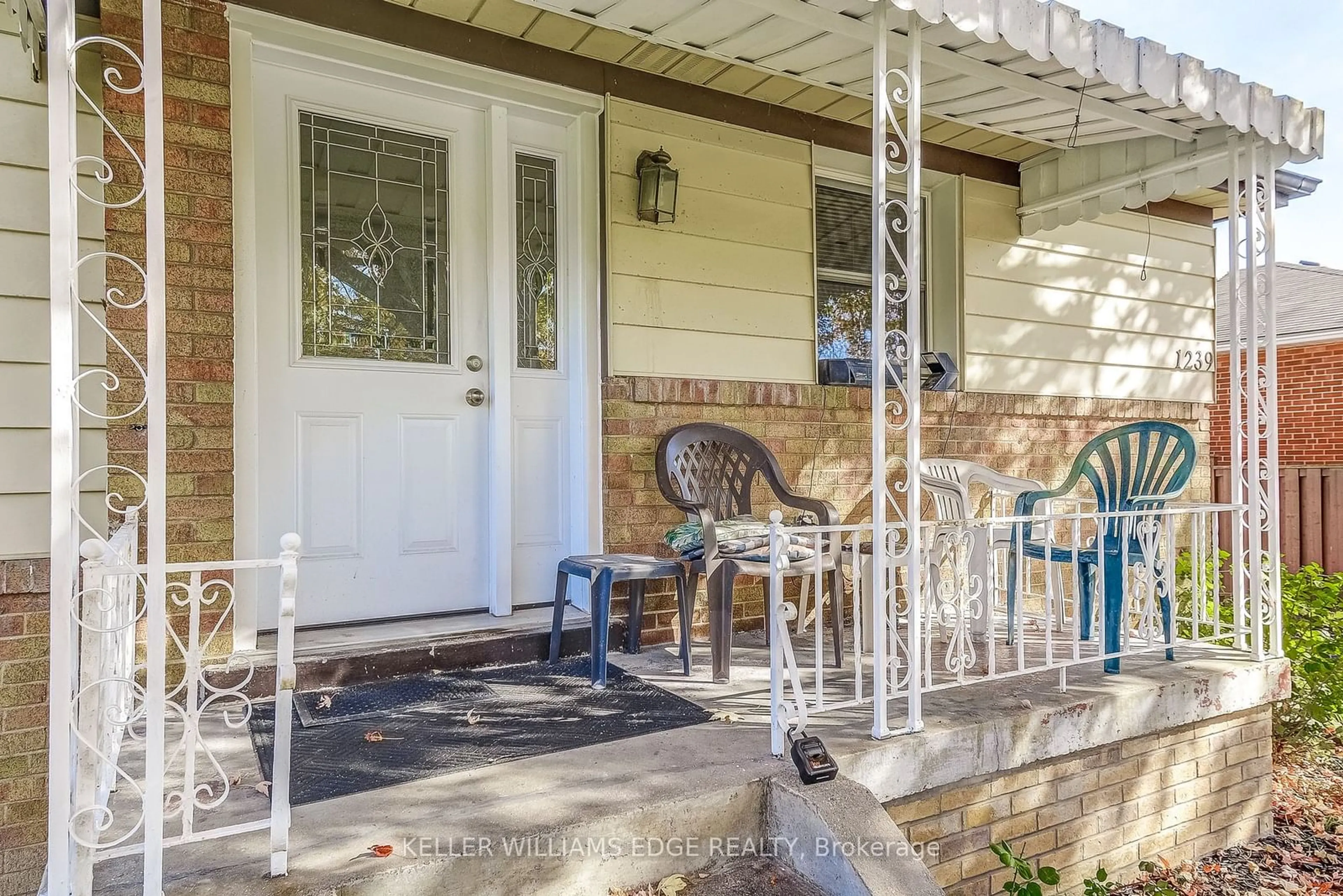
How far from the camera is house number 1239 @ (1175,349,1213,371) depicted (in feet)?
18.7

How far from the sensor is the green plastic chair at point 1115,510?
3096mm

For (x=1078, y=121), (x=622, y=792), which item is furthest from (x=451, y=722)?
(x=1078, y=121)

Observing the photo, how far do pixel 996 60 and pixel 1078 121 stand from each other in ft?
3.63

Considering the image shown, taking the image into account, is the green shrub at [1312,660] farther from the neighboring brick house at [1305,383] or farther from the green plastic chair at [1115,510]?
the neighboring brick house at [1305,383]

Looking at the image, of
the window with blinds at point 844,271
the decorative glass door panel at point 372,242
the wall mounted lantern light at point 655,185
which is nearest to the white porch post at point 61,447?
the decorative glass door panel at point 372,242

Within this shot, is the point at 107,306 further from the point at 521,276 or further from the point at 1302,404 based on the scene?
the point at 1302,404

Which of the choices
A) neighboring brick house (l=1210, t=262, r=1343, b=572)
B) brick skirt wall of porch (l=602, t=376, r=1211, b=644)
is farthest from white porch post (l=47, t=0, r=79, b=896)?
neighboring brick house (l=1210, t=262, r=1343, b=572)

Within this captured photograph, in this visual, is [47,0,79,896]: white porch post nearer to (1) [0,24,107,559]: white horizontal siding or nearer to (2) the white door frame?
(1) [0,24,107,559]: white horizontal siding

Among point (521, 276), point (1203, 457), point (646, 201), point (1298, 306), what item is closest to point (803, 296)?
point (646, 201)

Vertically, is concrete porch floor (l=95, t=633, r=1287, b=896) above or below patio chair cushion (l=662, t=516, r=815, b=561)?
below

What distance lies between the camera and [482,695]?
2869mm

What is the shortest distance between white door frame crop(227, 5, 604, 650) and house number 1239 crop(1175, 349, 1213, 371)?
170 inches

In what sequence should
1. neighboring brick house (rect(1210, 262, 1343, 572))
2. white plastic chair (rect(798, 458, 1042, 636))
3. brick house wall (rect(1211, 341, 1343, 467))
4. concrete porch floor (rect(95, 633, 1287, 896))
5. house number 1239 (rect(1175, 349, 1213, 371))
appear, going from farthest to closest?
brick house wall (rect(1211, 341, 1343, 467)) → neighboring brick house (rect(1210, 262, 1343, 572)) → house number 1239 (rect(1175, 349, 1213, 371)) → white plastic chair (rect(798, 458, 1042, 636)) → concrete porch floor (rect(95, 633, 1287, 896))

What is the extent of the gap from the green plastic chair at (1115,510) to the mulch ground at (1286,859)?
0.77 m
